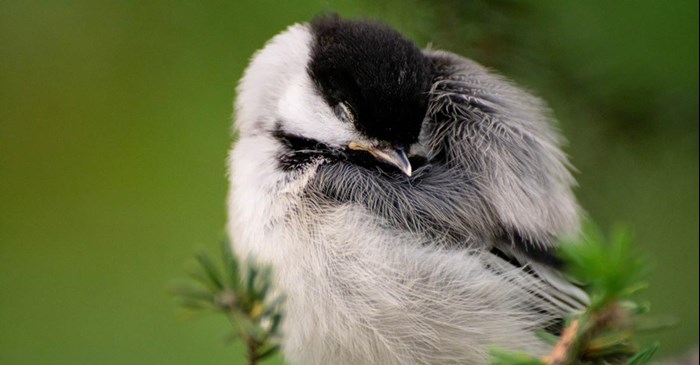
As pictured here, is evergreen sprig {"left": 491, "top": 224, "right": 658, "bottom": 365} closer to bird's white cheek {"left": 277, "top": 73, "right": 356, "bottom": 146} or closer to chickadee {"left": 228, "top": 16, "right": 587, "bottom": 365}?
chickadee {"left": 228, "top": 16, "right": 587, "bottom": 365}

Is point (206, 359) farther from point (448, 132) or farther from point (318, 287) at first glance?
point (448, 132)

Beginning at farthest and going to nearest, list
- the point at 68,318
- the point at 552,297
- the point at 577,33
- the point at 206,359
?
the point at 68,318
the point at 206,359
the point at 577,33
the point at 552,297

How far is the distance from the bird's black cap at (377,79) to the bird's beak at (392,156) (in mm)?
17

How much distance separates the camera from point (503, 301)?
4.06 ft

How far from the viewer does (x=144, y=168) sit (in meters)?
1.91

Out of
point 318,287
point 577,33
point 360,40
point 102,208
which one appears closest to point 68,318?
point 102,208

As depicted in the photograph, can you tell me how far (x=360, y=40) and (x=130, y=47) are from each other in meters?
0.93

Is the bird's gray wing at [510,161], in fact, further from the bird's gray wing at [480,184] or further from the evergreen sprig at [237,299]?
the evergreen sprig at [237,299]

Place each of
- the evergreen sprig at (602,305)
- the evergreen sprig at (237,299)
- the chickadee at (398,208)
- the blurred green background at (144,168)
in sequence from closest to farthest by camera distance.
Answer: the evergreen sprig at (602,305) → the evergreen sprig at (237,299) → the chickadee at (398,208) → the blurred green background at (144,168)

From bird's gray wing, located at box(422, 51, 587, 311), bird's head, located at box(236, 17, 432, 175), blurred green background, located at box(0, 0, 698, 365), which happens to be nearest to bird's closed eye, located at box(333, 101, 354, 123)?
bird's head, located at box(236, 17, 432, 175)

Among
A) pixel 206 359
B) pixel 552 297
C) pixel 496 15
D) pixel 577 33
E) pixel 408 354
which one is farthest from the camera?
pixel 206 359

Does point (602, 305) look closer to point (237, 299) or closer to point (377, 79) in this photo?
point (237, 299)

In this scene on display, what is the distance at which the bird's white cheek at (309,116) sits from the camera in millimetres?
1256

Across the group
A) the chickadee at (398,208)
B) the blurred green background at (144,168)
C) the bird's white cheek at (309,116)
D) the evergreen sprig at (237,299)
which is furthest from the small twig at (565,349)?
the blurred green background at (144,168)
